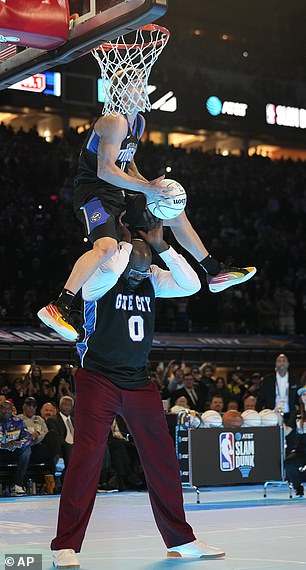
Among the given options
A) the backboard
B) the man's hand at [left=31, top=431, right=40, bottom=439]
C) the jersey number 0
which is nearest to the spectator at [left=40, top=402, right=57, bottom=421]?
the man's hand at [left=31, top=431, right=40, bottom=439]

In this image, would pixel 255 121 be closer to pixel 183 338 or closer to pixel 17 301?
pixel 183 338

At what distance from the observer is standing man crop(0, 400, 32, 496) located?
1343 cm

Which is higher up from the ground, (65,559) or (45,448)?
(65,559)

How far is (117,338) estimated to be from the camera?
641 cm

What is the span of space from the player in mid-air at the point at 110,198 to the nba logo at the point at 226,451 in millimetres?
5501

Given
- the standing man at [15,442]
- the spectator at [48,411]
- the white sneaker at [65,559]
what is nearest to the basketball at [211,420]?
the standing man at [15,442]

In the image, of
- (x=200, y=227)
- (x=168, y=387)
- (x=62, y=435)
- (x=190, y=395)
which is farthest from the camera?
(x=200, y=227)

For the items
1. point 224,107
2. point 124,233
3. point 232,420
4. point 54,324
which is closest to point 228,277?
point 124,233

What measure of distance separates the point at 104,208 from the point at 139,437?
165 cm

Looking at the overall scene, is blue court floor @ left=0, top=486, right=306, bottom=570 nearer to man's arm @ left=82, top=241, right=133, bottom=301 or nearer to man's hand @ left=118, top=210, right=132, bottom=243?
man's arm @ left=82, top=241, right=133, bottom=301

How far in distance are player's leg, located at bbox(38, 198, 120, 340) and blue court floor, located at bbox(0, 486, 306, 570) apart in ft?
5.26

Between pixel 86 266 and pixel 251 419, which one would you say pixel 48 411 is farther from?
pixel 86 266

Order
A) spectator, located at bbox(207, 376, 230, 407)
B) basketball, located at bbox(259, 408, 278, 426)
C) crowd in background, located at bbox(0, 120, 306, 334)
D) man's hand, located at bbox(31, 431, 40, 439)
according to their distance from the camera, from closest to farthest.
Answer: basketball, located at bbox(259, 408, 278, 426) → man's hand, located at bbox(31, 431, 40, 439) → spectator, located at bbox(207, 376, 230, 407) → crowd in background, located at bbox(0, 120, 306, 334)

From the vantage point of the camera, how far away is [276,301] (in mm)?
28453
